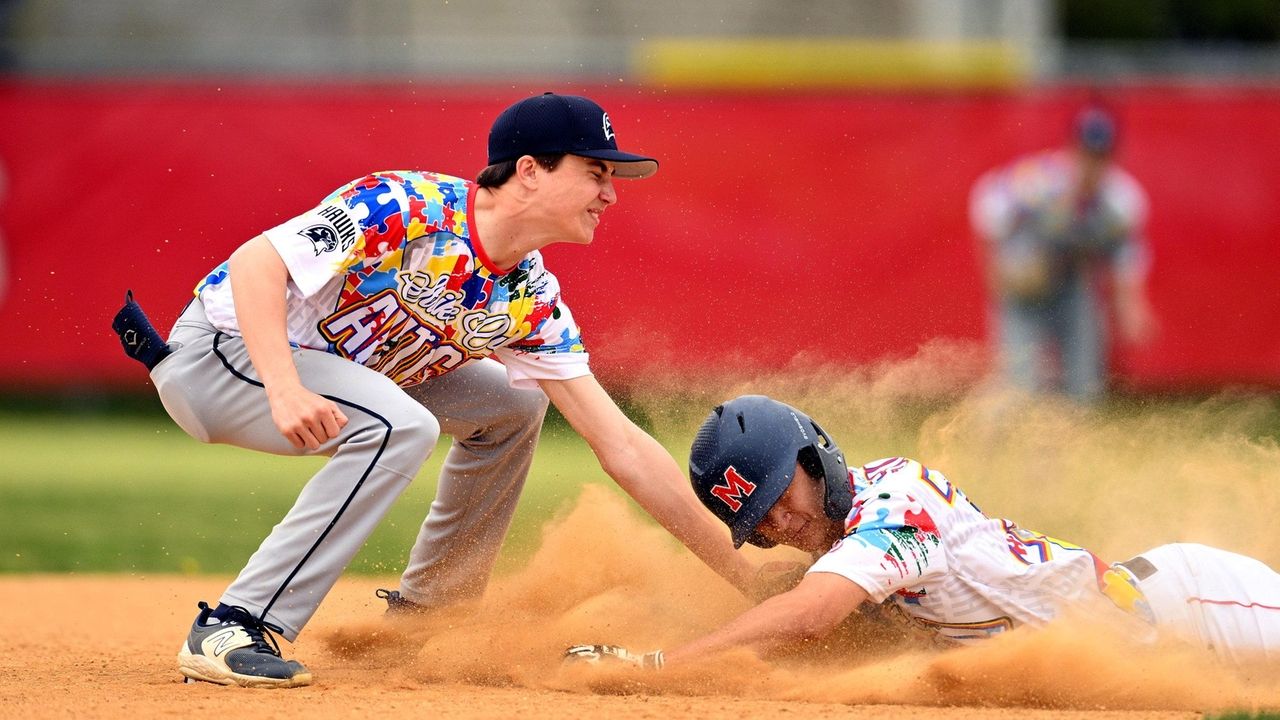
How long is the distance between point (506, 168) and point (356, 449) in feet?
3.58

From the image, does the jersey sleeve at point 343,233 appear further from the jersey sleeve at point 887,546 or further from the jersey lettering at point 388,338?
the jersey sleeve at point 887,546

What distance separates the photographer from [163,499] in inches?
455

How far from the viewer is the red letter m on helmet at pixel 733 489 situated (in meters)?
5.00

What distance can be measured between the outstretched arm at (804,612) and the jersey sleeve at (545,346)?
139 cm

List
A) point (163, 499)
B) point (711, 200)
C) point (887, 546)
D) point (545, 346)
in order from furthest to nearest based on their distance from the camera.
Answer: point (711, 200) → point (163, 499) → point (545, 346) → point (887, 546)

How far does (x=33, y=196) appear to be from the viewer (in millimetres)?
15703

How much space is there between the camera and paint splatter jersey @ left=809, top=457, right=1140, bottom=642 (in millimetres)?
4793

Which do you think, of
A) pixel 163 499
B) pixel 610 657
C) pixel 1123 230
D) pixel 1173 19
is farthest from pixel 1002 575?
pixel 1173 19

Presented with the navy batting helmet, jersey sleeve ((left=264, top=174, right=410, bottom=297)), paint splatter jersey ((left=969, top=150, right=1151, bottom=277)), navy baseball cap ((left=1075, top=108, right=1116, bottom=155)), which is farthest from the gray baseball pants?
paint splatter jersey ((left=969, top=150, right=1151, bottom=277))

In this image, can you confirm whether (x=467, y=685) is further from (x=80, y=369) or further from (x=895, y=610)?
(x=80, y=369)

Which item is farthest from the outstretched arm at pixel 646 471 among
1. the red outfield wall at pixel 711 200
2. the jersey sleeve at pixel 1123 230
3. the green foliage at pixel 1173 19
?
the green foliage at pixel 1173 19

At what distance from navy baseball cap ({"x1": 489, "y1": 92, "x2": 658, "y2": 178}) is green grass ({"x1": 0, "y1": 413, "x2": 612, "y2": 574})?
185cm

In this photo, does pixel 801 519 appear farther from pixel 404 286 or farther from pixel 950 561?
pixel 404 286

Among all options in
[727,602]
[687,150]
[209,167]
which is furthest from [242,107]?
[727,602]
